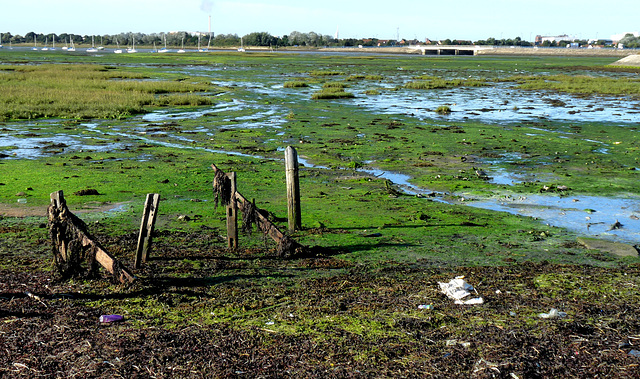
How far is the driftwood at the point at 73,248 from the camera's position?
7.70 m

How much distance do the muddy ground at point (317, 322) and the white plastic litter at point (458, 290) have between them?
0.11m

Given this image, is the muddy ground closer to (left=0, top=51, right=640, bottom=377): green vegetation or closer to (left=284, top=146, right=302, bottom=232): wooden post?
(left=0, top=51, right=640, bottom=377): green vegetation

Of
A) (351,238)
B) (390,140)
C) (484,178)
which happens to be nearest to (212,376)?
(351,238)

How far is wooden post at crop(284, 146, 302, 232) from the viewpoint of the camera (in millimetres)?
10461

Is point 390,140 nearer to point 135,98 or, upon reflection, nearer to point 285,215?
point 285,215

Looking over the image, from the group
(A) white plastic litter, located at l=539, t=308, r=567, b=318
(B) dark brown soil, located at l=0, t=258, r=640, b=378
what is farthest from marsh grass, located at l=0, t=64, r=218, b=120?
(A) white plastic litter, located at l=539, t=308, r=567, b=318

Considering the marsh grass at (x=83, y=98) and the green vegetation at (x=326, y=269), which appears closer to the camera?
the green vegetation at (x=326, y=269)

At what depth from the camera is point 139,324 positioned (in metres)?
6.73

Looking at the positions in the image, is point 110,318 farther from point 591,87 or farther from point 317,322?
point 591,87

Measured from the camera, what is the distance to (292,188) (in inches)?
413

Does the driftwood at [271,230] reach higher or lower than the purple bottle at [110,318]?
higher

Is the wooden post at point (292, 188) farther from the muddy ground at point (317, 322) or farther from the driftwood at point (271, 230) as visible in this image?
the muddy ground at point (317, 322)

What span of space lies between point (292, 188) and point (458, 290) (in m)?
3.83

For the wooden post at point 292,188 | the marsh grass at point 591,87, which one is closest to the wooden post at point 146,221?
the wooden post at point 292,188
